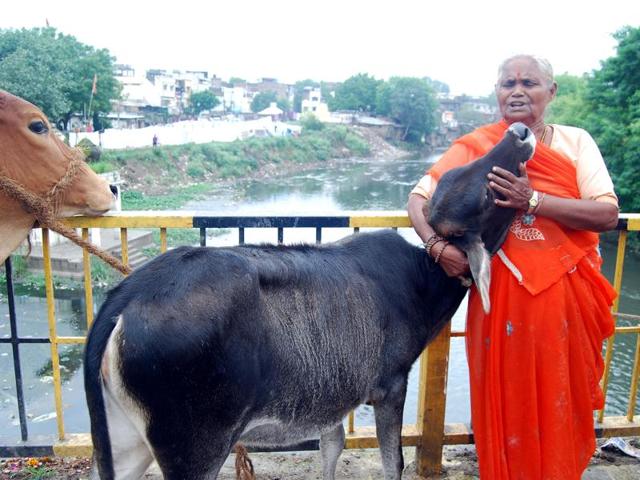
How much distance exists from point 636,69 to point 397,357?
74.8ft

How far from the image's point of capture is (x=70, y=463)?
341 cm

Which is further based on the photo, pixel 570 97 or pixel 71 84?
pixel 570 97

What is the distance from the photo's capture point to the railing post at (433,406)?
127 inches

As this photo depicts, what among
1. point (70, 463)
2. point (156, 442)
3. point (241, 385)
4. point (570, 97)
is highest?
point (570, 97)

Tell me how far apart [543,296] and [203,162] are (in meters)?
41.6

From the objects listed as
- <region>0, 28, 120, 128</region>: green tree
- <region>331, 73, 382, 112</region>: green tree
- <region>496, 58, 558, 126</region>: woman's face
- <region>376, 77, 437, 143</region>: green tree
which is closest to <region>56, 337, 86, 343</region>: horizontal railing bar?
<region>496, 58, 558, 126</region>: woman's face

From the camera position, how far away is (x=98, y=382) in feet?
6.64

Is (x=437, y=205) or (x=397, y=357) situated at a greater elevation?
(x=437, y=205)

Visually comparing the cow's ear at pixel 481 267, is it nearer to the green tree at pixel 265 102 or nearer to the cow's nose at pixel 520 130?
the cow's nose at pixel 520 130

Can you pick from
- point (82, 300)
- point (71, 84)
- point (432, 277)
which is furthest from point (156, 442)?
point (71, 84)

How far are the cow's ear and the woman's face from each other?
2.13ft

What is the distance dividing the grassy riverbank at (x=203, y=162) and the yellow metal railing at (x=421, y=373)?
1031 inches

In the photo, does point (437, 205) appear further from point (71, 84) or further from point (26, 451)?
point (71, 84)

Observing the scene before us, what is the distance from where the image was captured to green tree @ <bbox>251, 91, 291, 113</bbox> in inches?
4080
